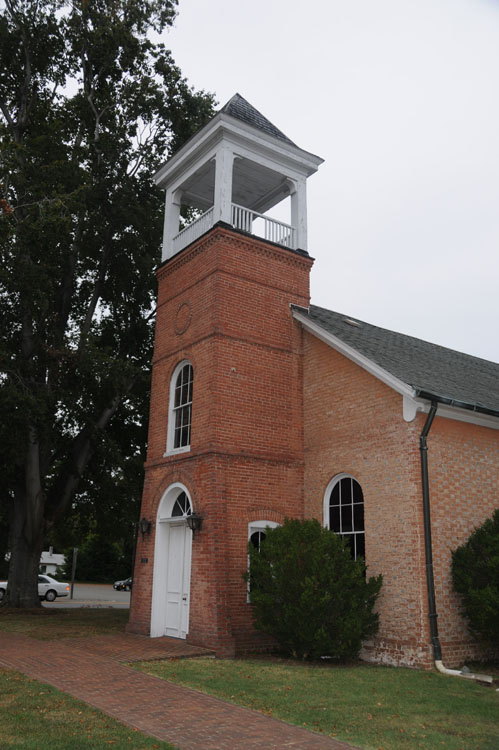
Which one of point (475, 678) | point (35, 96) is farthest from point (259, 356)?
point (35, 96)

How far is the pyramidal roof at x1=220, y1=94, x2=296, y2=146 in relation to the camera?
49.0 feet

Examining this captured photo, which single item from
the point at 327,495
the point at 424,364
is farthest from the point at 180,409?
the point at 424,364

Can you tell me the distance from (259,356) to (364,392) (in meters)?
2.64

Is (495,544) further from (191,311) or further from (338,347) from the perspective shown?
(191,311)

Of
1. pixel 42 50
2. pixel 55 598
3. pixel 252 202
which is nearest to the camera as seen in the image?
pixel 252 202

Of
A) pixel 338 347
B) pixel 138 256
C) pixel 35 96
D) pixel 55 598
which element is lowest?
pixel 55 598

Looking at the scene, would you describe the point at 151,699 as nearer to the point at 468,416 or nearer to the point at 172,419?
the point at 468,416

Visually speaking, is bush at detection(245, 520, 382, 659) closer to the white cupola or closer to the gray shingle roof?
the gray shingle roof

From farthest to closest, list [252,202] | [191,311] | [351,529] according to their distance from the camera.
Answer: [252,202], [191,311], [351,529]

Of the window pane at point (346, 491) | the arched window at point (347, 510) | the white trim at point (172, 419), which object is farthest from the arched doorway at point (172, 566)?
the window pane at point (346, 491)

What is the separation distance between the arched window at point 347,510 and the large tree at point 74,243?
25.0 feet

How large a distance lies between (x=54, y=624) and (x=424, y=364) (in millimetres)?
10849

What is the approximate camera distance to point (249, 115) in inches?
615

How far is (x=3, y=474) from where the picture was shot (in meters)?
18.3
